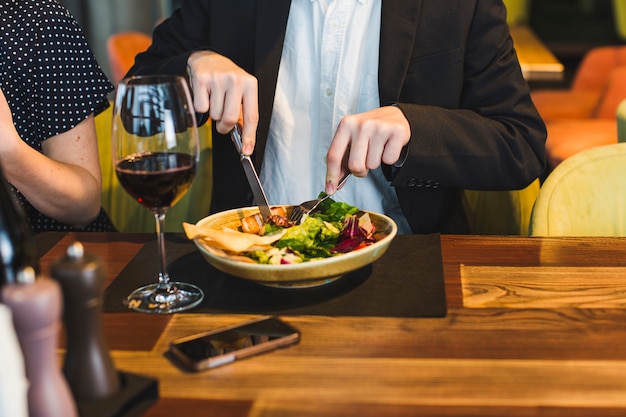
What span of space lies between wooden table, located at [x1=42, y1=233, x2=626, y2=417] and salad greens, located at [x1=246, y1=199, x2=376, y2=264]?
0.33 ft

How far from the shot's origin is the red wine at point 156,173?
0.97 meters

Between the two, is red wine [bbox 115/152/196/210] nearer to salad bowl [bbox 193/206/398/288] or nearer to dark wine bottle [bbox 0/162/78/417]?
salad bowl [bbox 193/206/398/288]

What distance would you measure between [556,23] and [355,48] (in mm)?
8734

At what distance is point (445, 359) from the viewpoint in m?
0.86

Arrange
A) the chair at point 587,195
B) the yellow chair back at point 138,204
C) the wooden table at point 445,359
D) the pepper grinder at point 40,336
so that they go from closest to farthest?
the pepper grinder at point 40,336
the wooden table at point 445,359
the chair at point 587,195
the yellow chair back at point 138,204

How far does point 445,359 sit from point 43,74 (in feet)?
3.50

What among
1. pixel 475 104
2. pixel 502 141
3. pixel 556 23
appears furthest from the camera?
pixel 556 23

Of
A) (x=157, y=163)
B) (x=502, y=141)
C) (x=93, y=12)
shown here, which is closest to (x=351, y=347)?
(x=157, y=163)

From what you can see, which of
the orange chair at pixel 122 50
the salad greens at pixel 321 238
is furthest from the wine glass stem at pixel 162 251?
the orange chair at pixel 122 50

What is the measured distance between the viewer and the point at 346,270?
1018 millimetres

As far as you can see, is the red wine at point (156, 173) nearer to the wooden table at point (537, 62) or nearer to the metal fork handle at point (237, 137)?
the metal fork handle at point (237, 137)

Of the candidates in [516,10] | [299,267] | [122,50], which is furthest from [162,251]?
[516,10]

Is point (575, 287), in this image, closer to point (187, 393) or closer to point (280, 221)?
point (280, 221)

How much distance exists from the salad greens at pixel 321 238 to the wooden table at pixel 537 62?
2917mm
